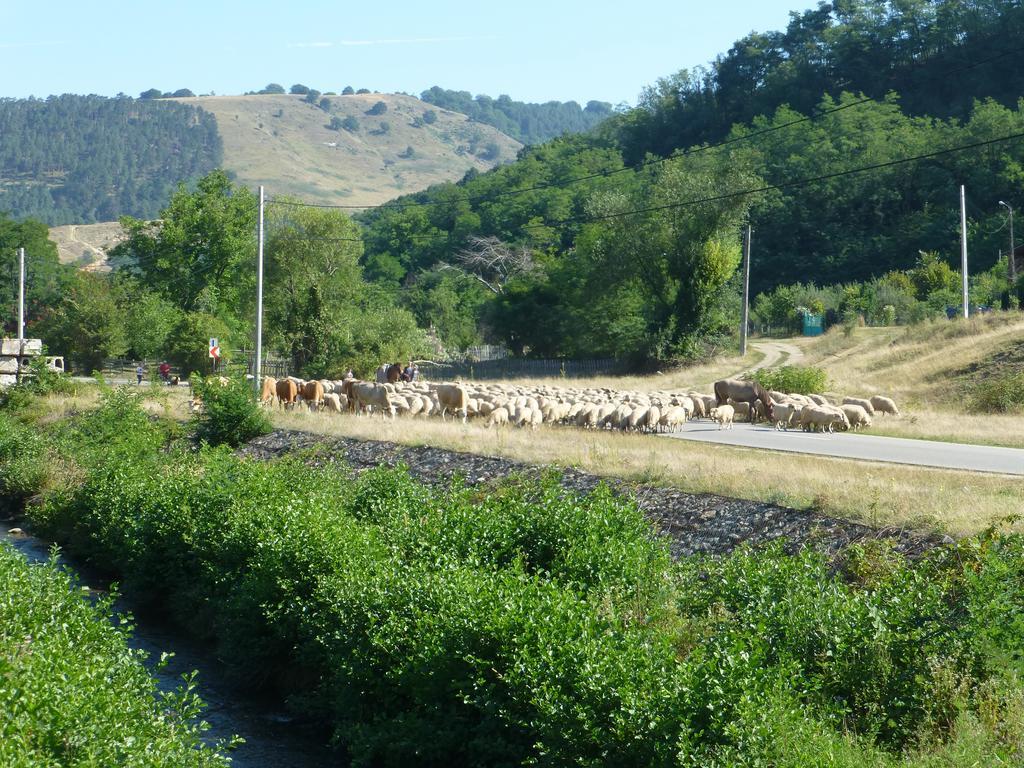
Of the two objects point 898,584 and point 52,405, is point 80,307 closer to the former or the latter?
point 52,405

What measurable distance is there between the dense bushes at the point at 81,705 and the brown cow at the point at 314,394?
99.3 ft

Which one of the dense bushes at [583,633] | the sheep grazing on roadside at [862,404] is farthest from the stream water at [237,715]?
the sheep grazing on roadside at [862,404]

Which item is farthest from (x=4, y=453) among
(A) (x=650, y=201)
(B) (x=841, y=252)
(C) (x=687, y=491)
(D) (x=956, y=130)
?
(D) (x=956, y=130)

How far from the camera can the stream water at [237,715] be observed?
14109mm

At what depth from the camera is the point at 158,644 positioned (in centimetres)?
1897

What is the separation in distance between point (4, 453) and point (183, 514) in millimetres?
15507

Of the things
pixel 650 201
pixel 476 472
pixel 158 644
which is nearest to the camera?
pixel 158 644

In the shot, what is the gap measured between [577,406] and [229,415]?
11073 millimetres

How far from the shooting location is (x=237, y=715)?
15.6 meters

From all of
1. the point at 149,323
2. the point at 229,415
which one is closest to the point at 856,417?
the point at 229,415

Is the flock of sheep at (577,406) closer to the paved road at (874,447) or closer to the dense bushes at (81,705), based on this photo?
the paved road at (874,447)

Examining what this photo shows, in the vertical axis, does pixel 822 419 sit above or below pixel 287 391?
below

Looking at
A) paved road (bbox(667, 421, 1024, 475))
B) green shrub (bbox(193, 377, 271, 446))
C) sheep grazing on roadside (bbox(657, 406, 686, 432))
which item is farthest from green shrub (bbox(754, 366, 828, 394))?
green shrub (bbox(193, 377, 271, 446))

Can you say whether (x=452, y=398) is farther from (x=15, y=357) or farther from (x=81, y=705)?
(x=81, y=705)
